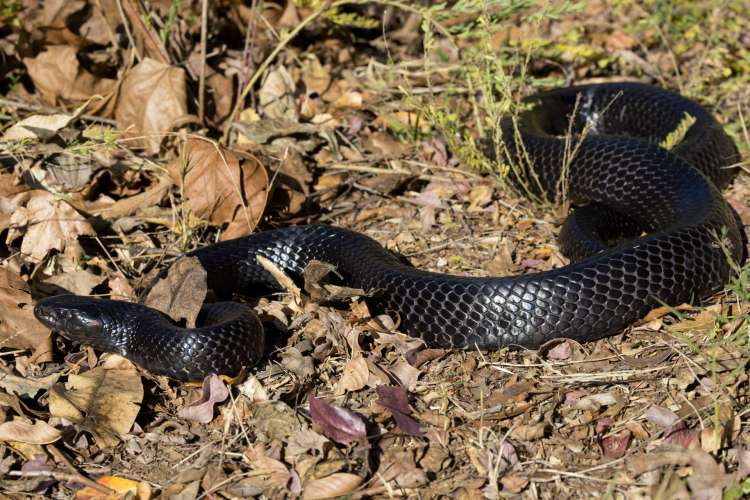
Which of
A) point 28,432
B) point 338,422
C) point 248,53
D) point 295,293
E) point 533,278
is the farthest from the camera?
point 248,53

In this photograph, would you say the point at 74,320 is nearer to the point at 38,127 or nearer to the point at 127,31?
the point at 38,127

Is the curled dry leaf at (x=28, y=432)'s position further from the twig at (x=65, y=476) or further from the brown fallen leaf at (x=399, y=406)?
the brown fallen leaf at (x=399, y=406)

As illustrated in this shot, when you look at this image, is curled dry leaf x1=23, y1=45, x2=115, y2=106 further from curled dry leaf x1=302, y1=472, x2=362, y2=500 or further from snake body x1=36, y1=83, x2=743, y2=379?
curled dry leaf x1=302, y1=472, x2=362, y2=500

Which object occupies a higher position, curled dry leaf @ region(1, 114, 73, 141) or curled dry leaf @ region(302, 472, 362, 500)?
curled dry leaf @ region(1, 114, 73, 141)

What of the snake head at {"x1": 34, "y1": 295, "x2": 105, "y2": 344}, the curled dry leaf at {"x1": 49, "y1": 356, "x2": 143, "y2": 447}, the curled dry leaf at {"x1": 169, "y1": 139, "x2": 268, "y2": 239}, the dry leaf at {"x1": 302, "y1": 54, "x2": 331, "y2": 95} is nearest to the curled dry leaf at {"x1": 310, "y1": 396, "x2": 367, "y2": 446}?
the curled dry leaf at {"x1": 49, "y1": 356, "x2": 143, "y2": 447}

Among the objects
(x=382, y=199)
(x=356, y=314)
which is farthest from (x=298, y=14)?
(x=356, y=314)

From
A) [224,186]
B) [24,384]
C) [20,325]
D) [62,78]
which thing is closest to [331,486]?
[24,384]

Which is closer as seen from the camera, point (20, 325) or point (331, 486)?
point (331, 486)
